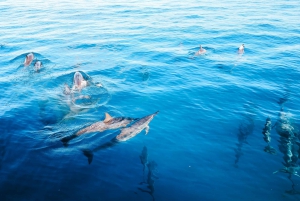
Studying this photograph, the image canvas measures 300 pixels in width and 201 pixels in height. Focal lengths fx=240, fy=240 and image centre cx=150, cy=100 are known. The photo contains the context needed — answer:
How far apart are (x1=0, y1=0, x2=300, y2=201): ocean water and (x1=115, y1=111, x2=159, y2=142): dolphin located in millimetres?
319

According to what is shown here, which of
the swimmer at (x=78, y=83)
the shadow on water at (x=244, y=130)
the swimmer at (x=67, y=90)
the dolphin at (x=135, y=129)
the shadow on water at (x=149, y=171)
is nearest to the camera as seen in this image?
the shadow on water at (x=149, y=171)

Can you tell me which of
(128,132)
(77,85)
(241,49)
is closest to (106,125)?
(128,132)

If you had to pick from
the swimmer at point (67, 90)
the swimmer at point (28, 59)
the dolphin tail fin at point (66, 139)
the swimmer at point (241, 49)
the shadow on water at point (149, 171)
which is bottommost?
the shadow on water at point (149, 171)

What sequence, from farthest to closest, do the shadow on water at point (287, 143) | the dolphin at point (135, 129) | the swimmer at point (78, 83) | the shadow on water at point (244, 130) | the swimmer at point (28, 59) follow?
the swimmer at point (28, 59) → the swimmer at point (78, 83) → the dolphin at point (135, 129) → the shadow on water at point (244, 130) → the shadow on water at point (287, 143)

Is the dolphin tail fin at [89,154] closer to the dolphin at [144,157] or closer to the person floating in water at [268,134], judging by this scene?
the dolphin at [144,157]

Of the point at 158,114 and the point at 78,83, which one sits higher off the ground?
the point at 78,83

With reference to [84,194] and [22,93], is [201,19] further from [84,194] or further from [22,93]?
[84,194]

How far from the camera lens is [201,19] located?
3934 cm

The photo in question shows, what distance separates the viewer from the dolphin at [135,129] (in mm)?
13209

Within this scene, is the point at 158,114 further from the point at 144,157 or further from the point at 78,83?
the point at 78,83

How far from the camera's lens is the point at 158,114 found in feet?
51.0

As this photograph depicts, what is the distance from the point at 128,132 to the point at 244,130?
263 inches

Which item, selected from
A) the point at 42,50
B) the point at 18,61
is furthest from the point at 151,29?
the point at 18,61

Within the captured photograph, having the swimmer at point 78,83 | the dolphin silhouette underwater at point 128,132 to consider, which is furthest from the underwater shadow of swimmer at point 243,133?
the swimmer at point 78,83
